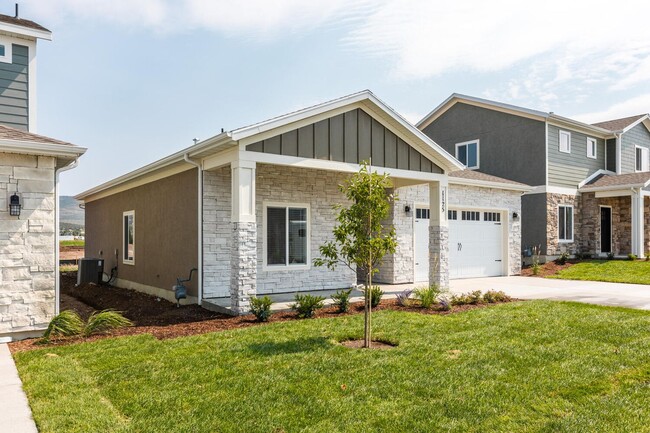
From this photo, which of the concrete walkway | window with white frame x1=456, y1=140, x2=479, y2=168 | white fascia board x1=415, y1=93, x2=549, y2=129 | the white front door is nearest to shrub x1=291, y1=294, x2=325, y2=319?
the concrete walkway

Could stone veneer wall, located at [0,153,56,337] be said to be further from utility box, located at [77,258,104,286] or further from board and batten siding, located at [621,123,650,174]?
board and batten siding, located at [621,123,650,174]

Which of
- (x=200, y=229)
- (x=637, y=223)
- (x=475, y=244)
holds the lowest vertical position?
(x=475, y=244)

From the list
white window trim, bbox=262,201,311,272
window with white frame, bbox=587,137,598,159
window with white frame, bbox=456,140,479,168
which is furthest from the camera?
window with white frame, bbox=456,140,479,168

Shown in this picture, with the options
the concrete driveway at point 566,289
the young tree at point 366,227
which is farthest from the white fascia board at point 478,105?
the young tree at point 366,227

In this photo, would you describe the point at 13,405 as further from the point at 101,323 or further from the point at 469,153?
the point at 469,153

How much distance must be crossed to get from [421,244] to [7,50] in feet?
38.7

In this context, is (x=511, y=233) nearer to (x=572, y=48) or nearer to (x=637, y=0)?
(x=572, y=48)

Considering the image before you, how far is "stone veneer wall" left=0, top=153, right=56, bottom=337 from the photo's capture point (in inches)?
273

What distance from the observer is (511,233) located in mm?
16375

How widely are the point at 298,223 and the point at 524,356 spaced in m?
6.70

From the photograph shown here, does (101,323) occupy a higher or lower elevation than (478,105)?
lower

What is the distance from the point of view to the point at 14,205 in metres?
6.90

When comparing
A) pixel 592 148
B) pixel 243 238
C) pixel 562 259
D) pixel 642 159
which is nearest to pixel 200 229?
pixel 243 238

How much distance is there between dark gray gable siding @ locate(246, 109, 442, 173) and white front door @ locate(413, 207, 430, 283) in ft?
9.81
